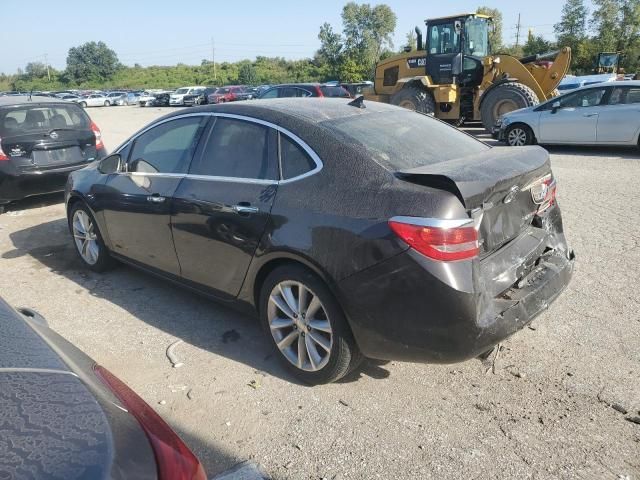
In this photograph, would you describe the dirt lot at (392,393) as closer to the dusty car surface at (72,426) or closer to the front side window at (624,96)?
the dusty car surface at (72,426)

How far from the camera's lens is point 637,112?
1048cm

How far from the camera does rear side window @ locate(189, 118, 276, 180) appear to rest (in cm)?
354

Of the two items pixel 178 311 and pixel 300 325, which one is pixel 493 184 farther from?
pixel 178 311

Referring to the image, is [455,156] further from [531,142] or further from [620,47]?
[620,47]

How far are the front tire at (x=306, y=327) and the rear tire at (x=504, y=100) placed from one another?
11.8m

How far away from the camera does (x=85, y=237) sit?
5414mm

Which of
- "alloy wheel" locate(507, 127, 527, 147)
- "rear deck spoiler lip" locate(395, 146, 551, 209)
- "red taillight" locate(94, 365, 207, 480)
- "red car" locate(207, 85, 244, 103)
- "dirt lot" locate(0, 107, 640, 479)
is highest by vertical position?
"rear deck spoiler lip" locate(395, 146, 551, 209)

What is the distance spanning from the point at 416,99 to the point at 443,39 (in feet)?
5.89

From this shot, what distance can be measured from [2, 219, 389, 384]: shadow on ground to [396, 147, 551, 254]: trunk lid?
1170 mm

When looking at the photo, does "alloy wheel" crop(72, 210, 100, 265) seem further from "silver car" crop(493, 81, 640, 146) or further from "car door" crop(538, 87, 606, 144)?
"car door" crop(538, 87, 606, 144)

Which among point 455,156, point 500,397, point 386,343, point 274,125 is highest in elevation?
point 274,125

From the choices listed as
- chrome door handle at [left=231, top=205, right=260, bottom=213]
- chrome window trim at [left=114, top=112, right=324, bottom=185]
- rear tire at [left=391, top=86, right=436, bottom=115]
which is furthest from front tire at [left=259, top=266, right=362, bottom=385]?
rear tire at [left=391, top=86, right=436, bottom=115]

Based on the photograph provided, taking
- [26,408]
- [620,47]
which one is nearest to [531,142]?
[26,408]

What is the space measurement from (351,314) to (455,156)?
1308mm
